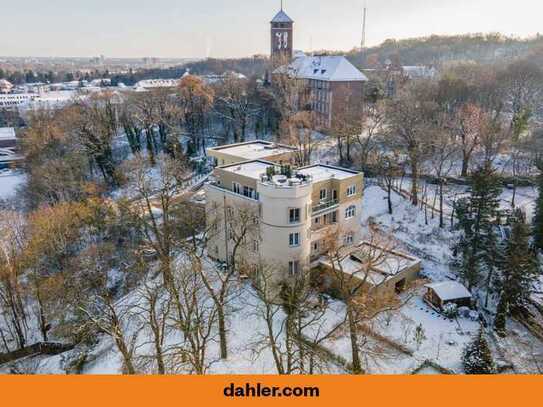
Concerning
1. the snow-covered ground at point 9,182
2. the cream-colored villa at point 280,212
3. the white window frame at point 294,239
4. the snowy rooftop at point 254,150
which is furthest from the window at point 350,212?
the snow-covered ground at point 9,182

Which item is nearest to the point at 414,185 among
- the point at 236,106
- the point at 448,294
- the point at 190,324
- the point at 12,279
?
the point at 448,294

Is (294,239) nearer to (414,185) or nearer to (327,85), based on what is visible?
(414,185)

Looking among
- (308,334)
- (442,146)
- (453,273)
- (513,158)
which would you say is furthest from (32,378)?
(513,158)

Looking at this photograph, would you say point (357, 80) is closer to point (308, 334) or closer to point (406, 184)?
point (406, 184)

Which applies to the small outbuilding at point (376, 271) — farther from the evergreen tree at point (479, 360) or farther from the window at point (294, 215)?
the evergreen tree at point (479, 360)

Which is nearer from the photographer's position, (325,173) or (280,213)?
(280,213)

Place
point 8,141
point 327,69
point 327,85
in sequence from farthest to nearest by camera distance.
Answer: point 8,141
point 327,69
point 327,85
